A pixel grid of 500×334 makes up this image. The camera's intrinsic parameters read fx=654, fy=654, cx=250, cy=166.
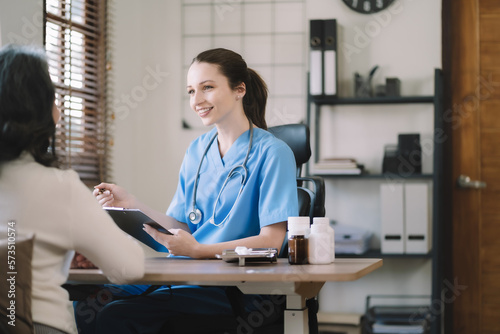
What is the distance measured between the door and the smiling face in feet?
6.53

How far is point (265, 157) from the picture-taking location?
1.87 m

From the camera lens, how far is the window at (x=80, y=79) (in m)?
3.00

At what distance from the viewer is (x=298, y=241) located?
150cm

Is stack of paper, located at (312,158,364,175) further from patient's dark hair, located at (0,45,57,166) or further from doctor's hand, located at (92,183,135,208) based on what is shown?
patient's dark hair, located at (0,45,57,166)

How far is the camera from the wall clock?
363 centimetres

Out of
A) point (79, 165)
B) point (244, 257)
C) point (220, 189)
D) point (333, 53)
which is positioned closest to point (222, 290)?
point (244, 257)

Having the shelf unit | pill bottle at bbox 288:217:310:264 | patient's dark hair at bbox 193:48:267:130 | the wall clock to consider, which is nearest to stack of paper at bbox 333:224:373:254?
the shelf unit

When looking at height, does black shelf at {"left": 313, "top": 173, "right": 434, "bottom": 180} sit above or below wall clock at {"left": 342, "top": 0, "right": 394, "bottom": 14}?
below

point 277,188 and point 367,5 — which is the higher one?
point 367,5

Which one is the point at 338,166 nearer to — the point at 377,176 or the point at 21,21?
the point at 377,176

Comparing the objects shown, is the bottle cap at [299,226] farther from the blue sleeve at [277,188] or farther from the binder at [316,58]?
the binder at [316,58]

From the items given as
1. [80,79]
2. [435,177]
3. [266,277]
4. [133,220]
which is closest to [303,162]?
[133,220]

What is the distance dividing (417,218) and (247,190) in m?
1.77

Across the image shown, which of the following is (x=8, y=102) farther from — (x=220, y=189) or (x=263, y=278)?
(x=220, y=189)
